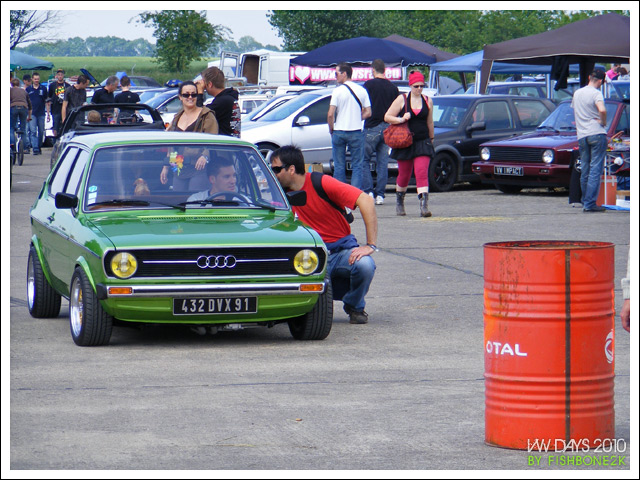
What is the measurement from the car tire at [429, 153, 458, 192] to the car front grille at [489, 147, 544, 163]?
3.47ft

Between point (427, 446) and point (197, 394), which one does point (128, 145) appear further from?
point (427, 446)

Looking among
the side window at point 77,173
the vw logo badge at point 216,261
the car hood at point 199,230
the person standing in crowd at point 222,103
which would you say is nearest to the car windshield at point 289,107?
the person standing in crowd at point 222,103

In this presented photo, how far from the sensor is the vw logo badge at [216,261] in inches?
296

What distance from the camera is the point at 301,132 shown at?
2058cm

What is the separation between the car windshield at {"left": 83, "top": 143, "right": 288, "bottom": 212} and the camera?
329 inches

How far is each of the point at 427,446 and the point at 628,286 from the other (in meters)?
1.15

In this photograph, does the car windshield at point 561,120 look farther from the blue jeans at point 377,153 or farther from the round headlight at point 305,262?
the round headlight at point 305,262

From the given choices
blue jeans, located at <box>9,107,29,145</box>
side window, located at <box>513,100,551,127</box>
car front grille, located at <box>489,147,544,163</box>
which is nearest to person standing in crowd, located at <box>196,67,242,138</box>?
car front grille, located at <box>489,147,544,163</box>

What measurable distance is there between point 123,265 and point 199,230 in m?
0.62

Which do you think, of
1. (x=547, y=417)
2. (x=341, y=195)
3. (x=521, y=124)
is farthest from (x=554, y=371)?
(x=521, y=124)

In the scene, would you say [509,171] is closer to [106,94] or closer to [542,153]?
[542,153]

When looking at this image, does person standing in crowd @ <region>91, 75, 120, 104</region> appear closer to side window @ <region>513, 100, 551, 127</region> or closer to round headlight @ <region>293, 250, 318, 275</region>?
side window @ <region>513, 100, 551, 127</region>

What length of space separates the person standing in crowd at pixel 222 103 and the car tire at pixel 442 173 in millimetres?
7747

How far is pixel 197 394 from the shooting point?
634 centimetres
